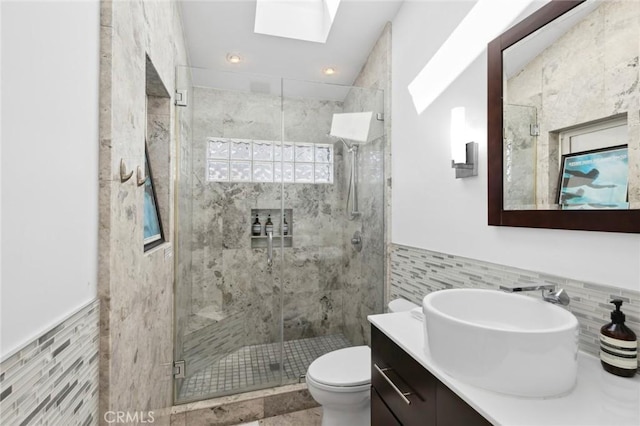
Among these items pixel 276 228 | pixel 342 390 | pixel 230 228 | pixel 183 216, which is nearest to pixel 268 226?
pixel 276 228

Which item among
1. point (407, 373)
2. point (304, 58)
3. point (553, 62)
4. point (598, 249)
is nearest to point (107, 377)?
point (407, 373)

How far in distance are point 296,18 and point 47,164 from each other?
216 cm

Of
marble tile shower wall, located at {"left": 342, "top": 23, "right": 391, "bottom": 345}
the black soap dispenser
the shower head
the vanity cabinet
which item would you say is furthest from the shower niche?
the black soap dispenser

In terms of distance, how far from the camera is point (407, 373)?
40.8 inches

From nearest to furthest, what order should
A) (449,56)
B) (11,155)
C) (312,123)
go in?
(11,155) → (449,56) → (312,123)

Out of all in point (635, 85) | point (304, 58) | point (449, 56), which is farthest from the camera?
point (304, 58)

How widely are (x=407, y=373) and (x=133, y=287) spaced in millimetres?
1059

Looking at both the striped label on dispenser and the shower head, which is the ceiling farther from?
the striped label on dispenser

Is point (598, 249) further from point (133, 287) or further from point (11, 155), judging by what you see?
point (133, 287)

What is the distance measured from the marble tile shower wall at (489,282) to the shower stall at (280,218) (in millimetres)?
320

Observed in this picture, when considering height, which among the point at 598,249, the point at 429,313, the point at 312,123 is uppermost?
the point at 312,123

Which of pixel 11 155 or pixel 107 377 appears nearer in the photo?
pixel 11 155

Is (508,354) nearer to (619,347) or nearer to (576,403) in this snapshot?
(576,403)

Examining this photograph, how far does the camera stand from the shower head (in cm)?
245
